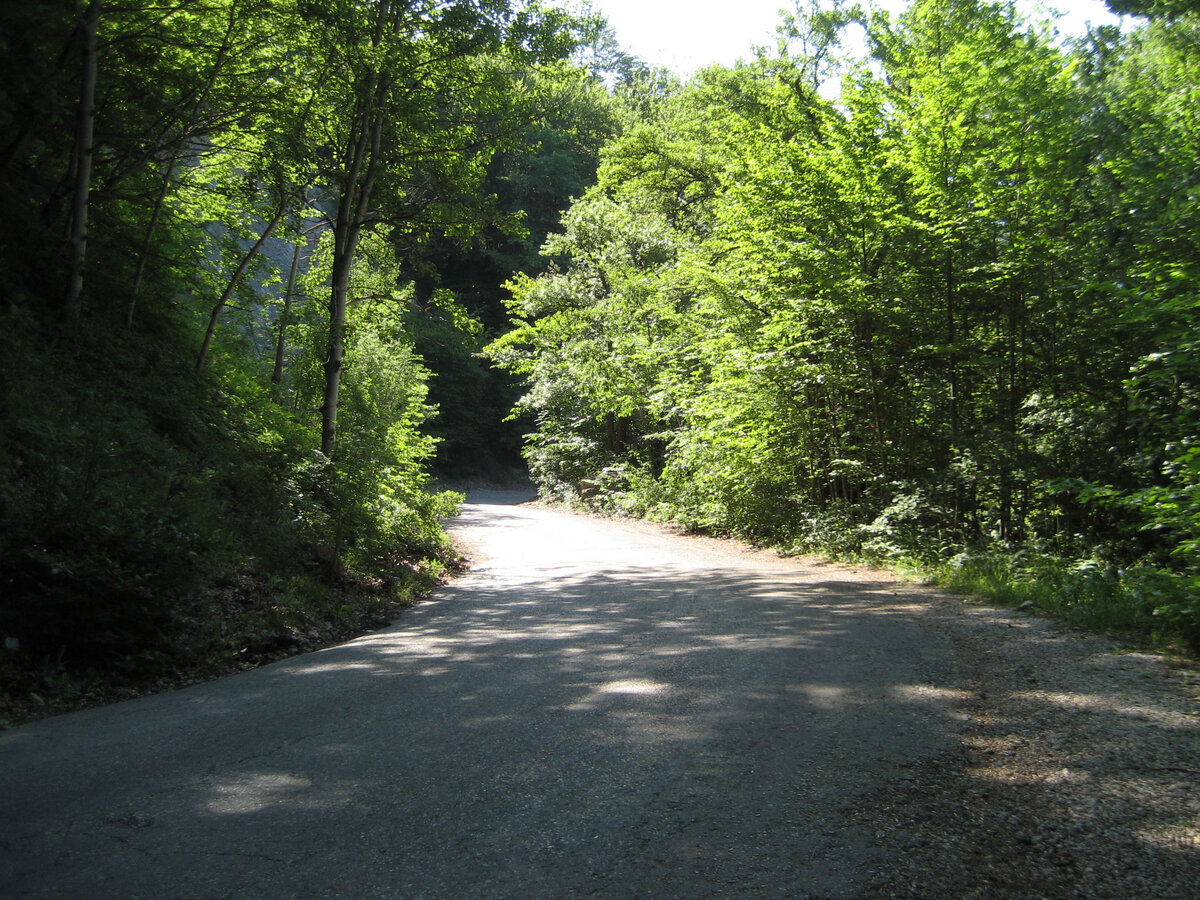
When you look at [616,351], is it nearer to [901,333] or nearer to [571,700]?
[901,333]

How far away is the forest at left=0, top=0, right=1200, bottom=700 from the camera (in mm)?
7312

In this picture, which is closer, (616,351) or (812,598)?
(812,598)

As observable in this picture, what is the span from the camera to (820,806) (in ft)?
11.8

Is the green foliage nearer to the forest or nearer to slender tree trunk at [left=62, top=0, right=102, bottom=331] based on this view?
the forest

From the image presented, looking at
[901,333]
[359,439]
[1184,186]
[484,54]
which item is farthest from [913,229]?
[359,439]

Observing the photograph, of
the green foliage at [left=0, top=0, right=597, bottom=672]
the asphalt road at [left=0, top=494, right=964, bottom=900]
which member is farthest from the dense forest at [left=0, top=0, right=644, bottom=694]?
the asphalt road at [left=0, top=494, right=964, bottom=900]

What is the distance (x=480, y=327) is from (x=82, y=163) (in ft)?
20.9

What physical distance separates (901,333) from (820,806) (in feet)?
34.7

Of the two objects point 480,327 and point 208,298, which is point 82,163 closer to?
point 208,298

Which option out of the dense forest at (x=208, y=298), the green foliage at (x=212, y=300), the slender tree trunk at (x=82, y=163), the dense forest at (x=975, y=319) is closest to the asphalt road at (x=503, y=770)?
the dense forest at (x=208, y=298)

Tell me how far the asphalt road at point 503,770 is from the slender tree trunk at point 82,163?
277 inches

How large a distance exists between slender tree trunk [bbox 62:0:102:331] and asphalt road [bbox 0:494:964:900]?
277 inches

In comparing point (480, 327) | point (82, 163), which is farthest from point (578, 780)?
point (480, 327)

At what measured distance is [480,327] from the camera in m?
14.7
